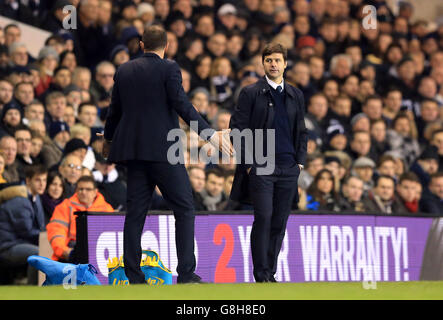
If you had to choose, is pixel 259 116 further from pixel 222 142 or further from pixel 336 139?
pixel 336 139

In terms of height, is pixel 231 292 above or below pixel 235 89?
below

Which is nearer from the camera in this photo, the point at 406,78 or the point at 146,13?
the point at 146,13

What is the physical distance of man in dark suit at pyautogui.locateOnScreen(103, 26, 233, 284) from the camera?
316 inches

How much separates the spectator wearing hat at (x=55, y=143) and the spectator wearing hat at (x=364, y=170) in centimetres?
417

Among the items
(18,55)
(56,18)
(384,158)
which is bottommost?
(384,158)

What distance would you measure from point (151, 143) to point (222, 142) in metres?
0.57

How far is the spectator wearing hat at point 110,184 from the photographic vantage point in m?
12.0

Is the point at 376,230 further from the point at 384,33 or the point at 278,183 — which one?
the point at 384,33

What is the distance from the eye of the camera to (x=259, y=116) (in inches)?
349

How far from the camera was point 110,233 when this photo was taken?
32.7 ft

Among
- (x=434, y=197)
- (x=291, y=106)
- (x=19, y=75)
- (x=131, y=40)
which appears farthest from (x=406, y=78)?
(x=291, y=106)

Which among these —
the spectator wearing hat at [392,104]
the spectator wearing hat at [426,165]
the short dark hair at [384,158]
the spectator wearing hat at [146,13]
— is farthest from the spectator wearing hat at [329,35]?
the spectator wearing hat at [146,13]

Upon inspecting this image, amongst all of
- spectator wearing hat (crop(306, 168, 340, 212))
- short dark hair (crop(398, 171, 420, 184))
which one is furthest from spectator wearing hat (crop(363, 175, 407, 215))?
spectator wearing hat (crop(306, 168, 340, 212))

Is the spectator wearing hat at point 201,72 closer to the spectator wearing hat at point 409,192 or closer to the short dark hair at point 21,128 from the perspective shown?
the spectator wearing hat at point 409,192
